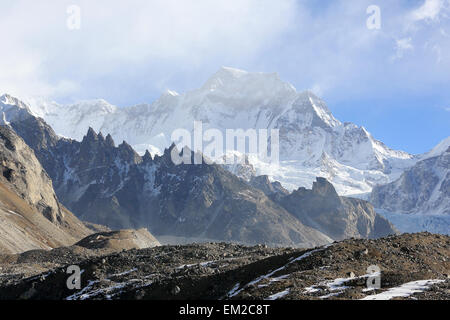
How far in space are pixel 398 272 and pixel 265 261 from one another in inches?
573

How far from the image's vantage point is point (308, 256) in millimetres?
63969

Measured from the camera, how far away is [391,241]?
70500 millimetres

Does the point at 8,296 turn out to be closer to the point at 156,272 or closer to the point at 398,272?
the point at 156,272
